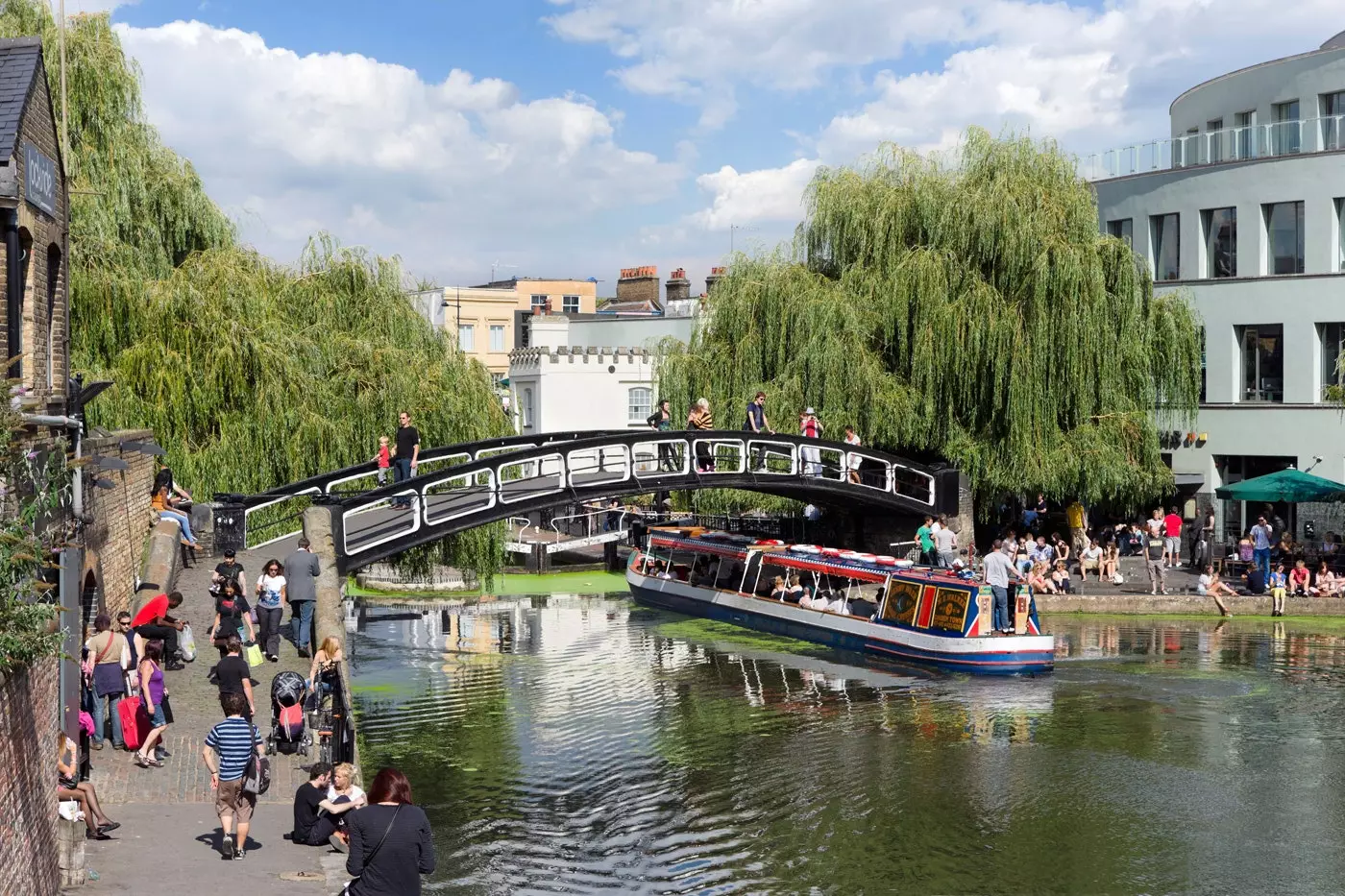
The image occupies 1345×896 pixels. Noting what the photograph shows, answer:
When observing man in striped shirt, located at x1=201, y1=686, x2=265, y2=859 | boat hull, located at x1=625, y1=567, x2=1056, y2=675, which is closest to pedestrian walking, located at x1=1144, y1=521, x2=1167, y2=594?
boat hull, located at x1=625, y1=567, x2=1056, y2=675

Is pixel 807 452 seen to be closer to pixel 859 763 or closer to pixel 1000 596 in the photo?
pixel 1000 596

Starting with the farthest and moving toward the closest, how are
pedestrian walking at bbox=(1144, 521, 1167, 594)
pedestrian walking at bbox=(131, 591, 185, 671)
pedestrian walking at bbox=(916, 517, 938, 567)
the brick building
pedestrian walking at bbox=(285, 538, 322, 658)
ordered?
pedestrian walking at bbox=(1144, 521, 1167, 594) < pedestrian walking at bbox=(916, 517, 938, 567) < pedestrian walking at bbox=(285, 538, 322, 658) < pedestrian walking at bbox=(131, 591, 185, 671) < the brick building

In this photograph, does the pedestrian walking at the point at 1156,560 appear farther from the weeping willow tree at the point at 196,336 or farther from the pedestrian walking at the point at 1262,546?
the weeping willow tree at the point at 196,336

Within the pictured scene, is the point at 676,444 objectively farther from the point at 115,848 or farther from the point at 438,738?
the point at 115,848

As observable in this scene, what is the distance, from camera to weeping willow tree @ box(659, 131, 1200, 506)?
109 feet

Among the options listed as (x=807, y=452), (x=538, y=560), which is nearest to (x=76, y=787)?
(x=807, y=452)

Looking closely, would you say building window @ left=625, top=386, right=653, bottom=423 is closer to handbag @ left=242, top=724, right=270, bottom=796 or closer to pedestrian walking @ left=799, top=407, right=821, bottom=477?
pedestrian walking @ left=799, top=407, right=821, bottom=477

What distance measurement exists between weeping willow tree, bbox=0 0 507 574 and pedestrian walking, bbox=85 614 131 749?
1081cm

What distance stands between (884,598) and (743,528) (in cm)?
1149

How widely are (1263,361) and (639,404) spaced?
76.0 ft

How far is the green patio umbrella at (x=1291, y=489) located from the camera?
32438 mm

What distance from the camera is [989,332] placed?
109 ft

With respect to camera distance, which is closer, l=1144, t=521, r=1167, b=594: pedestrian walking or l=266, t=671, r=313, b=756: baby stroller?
l=266, t=671, r=313, b=756: baby stroller

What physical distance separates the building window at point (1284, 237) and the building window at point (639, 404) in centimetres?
2275
